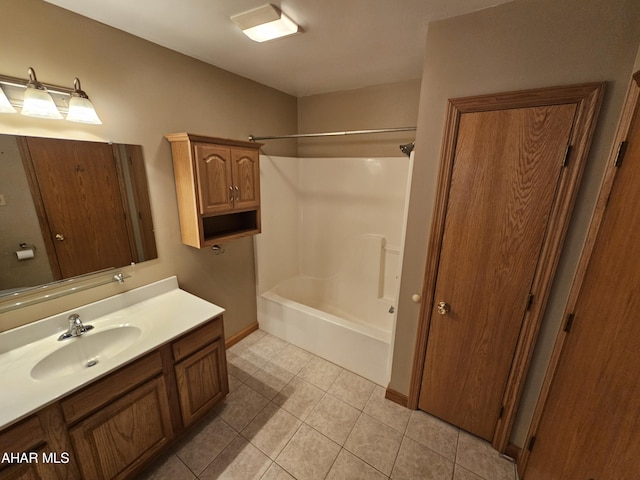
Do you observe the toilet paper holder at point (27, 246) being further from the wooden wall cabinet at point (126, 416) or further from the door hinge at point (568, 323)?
the door hinge at point (568, 323)

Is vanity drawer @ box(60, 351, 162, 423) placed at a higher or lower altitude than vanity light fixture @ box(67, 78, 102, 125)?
lower

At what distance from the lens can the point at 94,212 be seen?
4.82 ft

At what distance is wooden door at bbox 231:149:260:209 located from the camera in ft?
6.25

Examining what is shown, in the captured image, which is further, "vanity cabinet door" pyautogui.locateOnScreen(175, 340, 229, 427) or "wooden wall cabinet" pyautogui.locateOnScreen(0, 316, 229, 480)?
"vanity cabinet door" pyautogui.locateOnScreen(175, 340, 229, 427)

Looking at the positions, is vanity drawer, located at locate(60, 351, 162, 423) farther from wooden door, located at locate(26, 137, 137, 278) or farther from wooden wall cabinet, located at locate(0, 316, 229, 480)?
wooden door, located at locate(26, 137, 137, 278)

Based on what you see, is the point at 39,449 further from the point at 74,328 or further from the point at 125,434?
the point at 74,328

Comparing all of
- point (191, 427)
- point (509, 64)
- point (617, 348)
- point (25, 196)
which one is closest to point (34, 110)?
point (25, 196)

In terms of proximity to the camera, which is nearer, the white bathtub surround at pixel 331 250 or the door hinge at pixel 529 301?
the door hinge at pixel 529 301

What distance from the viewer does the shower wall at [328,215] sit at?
2.49 meters

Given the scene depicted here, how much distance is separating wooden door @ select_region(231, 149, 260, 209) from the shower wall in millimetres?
389

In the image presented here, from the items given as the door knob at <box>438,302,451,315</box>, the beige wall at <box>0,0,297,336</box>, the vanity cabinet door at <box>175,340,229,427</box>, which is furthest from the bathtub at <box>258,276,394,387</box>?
the vanity cabinet door at <box>175,340,229,427</box>

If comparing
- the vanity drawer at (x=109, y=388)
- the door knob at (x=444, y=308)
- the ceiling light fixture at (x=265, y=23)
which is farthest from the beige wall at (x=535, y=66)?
the vanity drawer at (x=109, y=388)

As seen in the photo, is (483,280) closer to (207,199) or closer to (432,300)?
(432,300)

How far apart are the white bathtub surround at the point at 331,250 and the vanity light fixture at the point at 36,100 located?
4.80 ft
